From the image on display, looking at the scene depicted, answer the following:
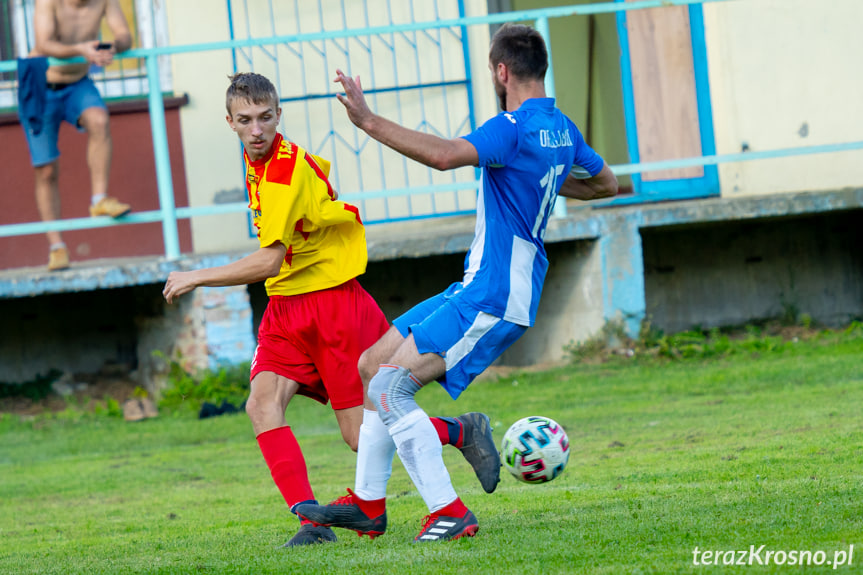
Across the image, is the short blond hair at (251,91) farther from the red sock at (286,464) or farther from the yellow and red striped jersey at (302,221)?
the red sock at (286,464)

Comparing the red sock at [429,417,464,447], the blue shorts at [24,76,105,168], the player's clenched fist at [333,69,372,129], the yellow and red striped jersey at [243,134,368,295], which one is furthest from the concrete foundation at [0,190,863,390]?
the player's clenched fist at [333,69,372,129]

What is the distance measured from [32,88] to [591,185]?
18.9 ft

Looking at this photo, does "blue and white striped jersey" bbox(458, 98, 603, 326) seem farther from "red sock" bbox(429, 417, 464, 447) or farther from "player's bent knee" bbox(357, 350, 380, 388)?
"red sock" bbox(429, 417, 464, 447)

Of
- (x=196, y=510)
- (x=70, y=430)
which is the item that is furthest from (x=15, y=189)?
(x=196, y=510)

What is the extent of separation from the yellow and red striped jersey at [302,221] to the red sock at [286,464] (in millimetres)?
641

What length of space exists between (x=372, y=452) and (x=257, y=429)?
581mm

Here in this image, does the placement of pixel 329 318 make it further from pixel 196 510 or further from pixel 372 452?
pixel 196 510

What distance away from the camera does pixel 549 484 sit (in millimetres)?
6027

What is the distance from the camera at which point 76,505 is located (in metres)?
6.75

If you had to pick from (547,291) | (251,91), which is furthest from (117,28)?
(251,91)

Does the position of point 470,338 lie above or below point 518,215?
below

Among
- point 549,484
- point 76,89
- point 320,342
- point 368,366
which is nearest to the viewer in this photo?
point 368,366

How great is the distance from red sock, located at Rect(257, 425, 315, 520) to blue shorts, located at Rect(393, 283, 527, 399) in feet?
2.79

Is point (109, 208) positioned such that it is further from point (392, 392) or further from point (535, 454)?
point (535, 454)
